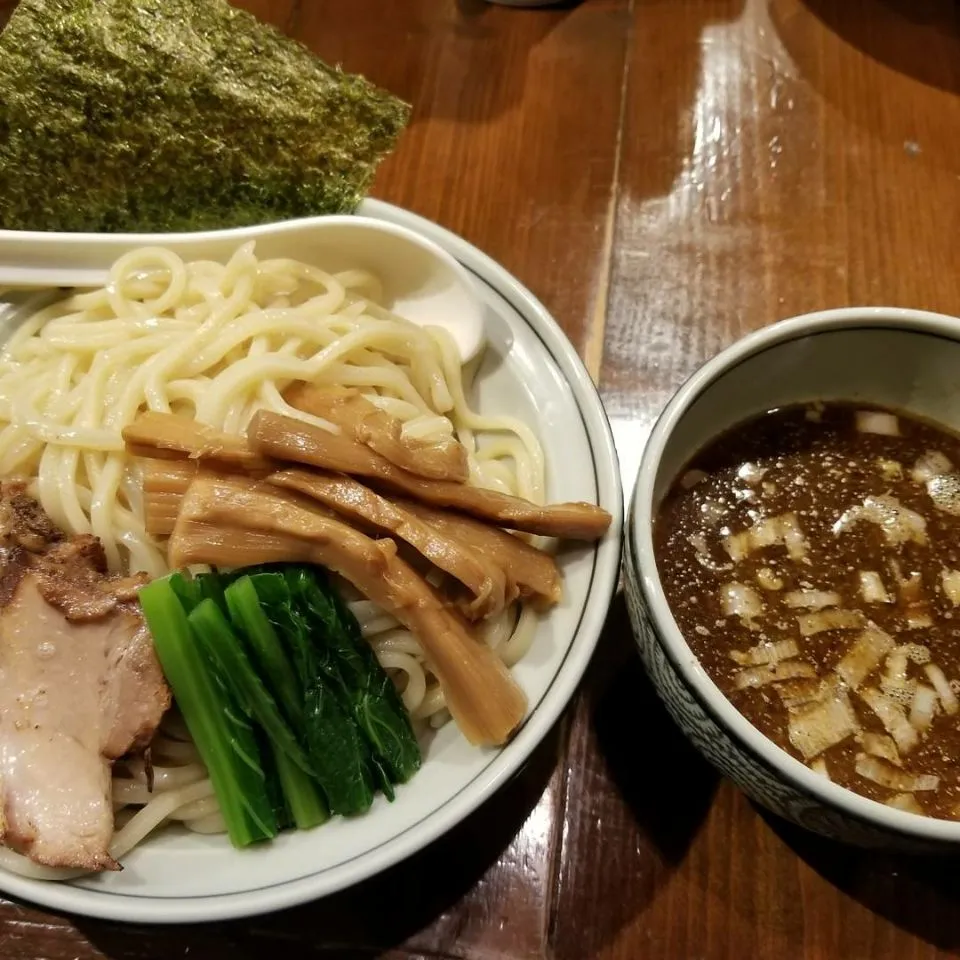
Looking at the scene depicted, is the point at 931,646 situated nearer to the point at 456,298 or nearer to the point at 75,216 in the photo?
the point at 456,298

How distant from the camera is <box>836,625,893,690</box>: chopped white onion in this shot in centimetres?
104

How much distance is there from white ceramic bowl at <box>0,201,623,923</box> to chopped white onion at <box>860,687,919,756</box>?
1.15ft

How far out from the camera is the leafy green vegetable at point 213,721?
109 centimetres

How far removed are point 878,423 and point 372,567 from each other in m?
0.79

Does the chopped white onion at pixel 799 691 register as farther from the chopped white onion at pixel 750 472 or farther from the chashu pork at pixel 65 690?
the chashu pork at pixel 65 690

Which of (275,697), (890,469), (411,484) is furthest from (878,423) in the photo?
(275,697)

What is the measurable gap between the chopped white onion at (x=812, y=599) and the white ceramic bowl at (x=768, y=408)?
0.70 feet

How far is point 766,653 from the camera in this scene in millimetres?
1049

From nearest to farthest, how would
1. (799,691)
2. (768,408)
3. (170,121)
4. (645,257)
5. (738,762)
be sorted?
1. (738,762)
2. (799,691)
3. (768,408)
4. (170,121)
5. (645,257)

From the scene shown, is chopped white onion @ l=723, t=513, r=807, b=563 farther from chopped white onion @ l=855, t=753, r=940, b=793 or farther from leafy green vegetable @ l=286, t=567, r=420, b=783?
leafy green vegetable @ l=286, t=567, r=420, b=783

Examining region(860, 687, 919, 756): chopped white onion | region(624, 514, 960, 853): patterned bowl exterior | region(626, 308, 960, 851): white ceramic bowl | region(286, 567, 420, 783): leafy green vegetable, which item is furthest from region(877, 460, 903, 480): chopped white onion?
region(286, 567, 420, 783): leafy green vegetable

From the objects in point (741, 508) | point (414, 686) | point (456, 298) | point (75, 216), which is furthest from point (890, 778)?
point (75, 216)

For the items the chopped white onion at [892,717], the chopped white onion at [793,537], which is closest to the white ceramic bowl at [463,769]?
the chopped white onion at [793,537]

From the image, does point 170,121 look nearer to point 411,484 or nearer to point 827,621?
point 411,484
